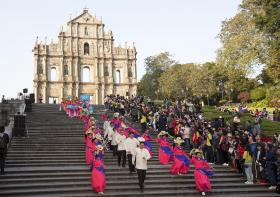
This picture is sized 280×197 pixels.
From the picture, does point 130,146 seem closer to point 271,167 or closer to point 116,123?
point 116,123

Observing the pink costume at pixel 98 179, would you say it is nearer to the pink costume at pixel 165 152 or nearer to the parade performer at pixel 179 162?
the parade performer at pixel 179 162

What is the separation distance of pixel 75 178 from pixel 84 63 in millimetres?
51138

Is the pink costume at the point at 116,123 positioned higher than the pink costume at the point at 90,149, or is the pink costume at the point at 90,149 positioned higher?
the pink costume at the point at 116,123

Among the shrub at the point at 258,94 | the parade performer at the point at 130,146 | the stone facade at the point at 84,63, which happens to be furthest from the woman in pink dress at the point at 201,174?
the stone facade at the point at 84,63

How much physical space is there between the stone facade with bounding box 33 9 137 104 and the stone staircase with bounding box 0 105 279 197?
142 ft

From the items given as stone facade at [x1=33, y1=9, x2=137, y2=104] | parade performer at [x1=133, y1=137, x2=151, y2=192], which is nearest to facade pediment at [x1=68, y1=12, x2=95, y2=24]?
stone facade at [x1=33, y1=9, x2=137, y2=104]

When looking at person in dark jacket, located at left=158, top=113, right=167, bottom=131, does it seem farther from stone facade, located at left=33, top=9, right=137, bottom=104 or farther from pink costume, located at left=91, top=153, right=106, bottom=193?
stone facade, located at left=33, top=9, right=137, bottom=104

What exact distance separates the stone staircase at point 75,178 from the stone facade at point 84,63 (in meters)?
43.1

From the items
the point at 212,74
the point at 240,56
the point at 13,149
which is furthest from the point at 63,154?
the point at 212,74

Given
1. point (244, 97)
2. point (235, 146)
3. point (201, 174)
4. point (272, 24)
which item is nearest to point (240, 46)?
point (272, 24)

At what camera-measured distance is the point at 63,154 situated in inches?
693

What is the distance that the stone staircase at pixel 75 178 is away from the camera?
42.2 ft

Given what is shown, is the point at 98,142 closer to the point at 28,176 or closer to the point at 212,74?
the point at 28,176

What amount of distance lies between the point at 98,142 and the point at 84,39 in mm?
51312
